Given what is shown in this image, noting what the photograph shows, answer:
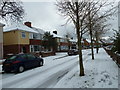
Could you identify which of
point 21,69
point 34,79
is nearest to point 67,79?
point 34,79

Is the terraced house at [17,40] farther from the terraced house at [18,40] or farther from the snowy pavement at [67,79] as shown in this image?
the snowy pavement at [67,79]

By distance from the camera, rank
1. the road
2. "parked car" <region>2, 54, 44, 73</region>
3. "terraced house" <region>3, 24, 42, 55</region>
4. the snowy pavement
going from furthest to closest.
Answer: "terraced house" <region>3, 24, 42, 55</region>
"parked car" <region>2, 54, 44, 73</region>
the road
the snowy pavement

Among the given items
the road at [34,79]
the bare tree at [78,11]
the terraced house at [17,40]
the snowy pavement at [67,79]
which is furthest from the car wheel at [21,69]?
the terraced house at [17,40]

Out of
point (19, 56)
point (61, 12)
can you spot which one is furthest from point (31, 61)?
point (61, 12)

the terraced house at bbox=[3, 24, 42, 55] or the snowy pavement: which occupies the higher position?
the terraced house at bbox=[3, 24, 42, 55]

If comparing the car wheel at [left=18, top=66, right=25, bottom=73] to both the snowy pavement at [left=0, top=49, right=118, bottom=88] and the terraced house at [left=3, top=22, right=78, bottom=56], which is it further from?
the terraced house at [left=3, top=22, right=78, bottom=56]

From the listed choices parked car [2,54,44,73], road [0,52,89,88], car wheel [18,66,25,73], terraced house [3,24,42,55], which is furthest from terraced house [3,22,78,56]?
road [0,52,89,88]

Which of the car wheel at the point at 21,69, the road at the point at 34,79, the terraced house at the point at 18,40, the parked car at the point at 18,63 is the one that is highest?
the terraced house at the point at 18,40

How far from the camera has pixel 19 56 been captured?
11555mm

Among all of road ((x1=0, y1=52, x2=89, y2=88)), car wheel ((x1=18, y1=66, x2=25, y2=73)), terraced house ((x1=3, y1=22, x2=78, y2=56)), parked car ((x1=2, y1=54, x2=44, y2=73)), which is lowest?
road ((x1=0, y1=52, x2=89, y2=88))

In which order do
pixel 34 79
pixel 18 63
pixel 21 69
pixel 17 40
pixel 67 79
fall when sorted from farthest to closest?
1. pixel 17 40
2. pixel 21 69
3. pixel 18 63
4. pixel 34 79
5. pixel 67 79

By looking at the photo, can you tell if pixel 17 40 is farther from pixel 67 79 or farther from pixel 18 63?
pixel 67 79

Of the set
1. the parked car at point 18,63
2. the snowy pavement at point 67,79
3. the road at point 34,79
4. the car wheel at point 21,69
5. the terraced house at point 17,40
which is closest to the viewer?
the snowy pavement at point 67,79

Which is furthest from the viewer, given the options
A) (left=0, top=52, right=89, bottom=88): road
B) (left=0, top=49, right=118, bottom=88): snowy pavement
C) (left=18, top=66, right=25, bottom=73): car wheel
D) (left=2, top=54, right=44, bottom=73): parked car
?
(left=18, top=66, right=25, bottom=73): car wheel
